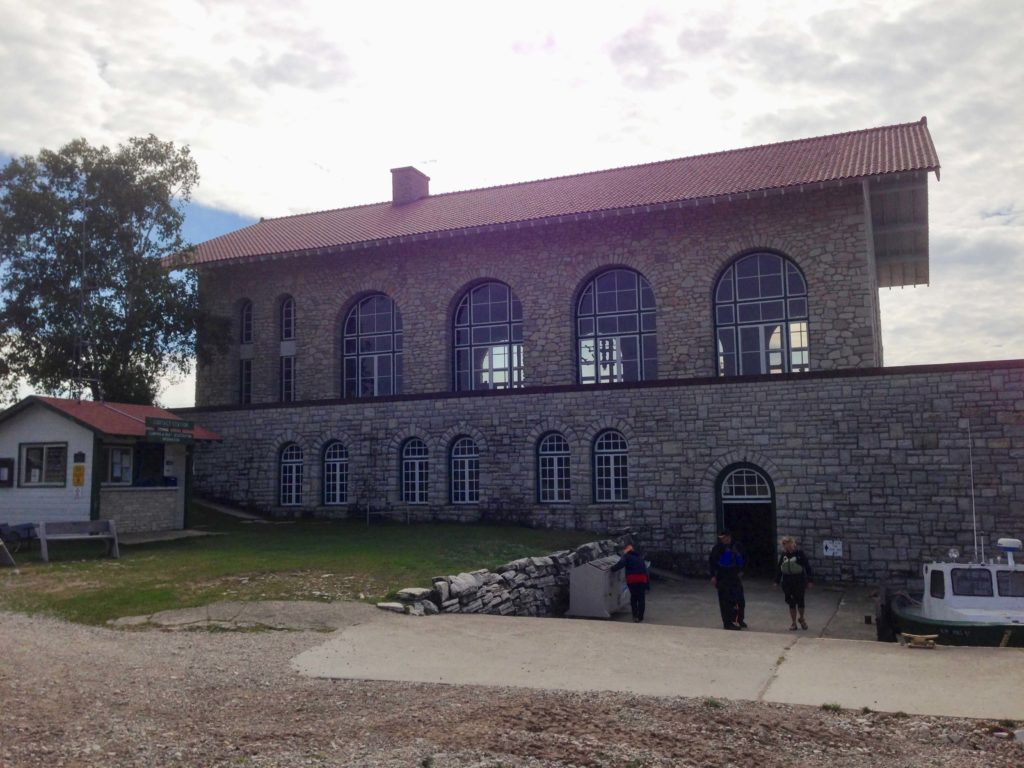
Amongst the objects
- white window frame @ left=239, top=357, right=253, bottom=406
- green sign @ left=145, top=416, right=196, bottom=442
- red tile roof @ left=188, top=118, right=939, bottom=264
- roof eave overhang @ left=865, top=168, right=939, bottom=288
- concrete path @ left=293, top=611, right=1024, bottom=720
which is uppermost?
red tile roof @ left=188, top=118, right=939, bottom=264

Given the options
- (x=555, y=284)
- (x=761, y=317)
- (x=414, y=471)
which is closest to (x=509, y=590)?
(x=414, y=471)

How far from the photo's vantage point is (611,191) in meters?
25.8

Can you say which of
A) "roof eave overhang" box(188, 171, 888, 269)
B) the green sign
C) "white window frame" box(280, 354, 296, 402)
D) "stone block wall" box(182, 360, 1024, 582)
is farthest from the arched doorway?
"white window frame" box(280, 354, 296, 402)

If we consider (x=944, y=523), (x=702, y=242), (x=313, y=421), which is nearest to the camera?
(x=944, y=523)

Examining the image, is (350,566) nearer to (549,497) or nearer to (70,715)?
(70,715)

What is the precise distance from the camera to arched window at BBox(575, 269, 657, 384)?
2431cm

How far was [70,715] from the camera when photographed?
6.73 meters

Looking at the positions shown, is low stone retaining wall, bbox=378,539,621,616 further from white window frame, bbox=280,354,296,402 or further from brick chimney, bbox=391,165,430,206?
brick chimney, bbox=391,165,430,206

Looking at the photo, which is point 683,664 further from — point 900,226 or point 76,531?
point 900,226

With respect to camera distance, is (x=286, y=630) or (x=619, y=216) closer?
(x=286, y=630)

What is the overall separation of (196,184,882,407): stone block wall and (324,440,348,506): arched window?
2280 millimetres

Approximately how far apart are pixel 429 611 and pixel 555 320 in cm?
1401

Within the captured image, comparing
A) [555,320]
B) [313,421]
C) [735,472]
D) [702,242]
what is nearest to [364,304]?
[313,421]

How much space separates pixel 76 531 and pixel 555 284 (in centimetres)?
1398
